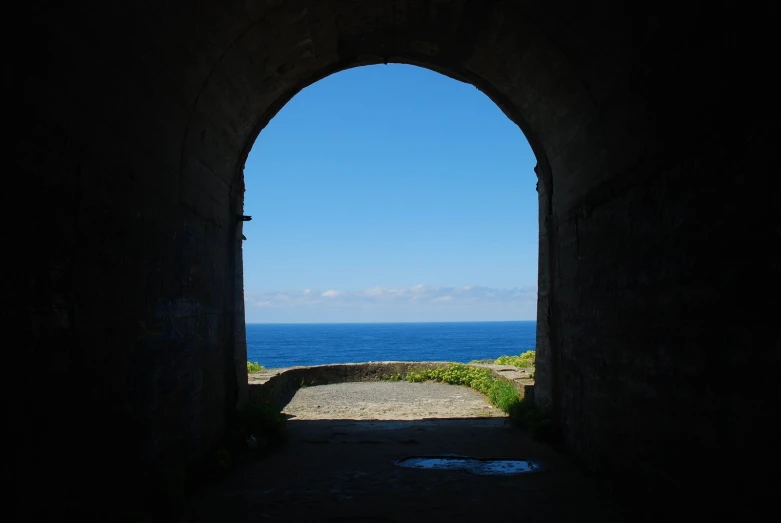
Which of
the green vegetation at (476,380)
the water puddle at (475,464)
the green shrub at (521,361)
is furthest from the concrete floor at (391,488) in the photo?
the green shrub at (521,361)

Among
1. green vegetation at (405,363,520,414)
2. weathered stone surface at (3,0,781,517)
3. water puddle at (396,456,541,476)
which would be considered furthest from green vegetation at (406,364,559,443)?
water puddle at (396,456,541,476)

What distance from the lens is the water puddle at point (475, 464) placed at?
5887mm

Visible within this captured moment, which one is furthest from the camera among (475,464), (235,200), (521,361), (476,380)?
(521,361)

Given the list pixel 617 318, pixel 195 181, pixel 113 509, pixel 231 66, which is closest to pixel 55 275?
pixel 113 509

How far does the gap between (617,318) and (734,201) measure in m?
2.04

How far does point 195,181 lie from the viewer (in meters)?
5.79

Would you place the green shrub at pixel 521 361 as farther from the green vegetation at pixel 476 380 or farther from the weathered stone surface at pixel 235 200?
the weathered stone surface at pixel 235 200

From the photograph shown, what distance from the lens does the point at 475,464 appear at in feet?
20.4

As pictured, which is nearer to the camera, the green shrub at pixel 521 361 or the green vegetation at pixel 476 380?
the green vegetation at pixel 476 380

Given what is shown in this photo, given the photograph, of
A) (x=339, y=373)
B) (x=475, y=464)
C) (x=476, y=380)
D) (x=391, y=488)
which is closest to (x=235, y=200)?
(x=391, y=488)

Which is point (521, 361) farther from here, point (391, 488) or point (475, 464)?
point (391, 488)

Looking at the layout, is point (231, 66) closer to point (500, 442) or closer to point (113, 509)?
point (113, 509)

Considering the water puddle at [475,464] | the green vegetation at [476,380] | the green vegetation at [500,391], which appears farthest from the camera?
the green vegetation at [476,380]

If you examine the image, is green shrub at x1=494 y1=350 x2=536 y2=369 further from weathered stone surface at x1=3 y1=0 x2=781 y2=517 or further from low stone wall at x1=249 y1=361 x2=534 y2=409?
weathered stone surface at x1=3 y1=0 x2=781 y2=517
